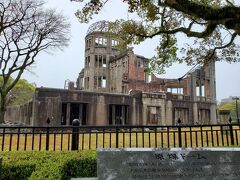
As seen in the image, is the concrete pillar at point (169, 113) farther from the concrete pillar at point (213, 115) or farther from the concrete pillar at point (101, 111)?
the concrete pillar at point (213, 115)

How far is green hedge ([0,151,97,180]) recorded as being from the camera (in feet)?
17.5

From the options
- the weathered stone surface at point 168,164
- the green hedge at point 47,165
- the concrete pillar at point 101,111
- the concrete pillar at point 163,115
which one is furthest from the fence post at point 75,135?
the concrete pillar at point 163,115

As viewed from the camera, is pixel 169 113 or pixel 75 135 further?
pixel 169 113

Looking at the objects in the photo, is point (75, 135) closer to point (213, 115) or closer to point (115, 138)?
point (115, 138)

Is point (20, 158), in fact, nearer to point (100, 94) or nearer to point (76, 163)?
point (76, 163)

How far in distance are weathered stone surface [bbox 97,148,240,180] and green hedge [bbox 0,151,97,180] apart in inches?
66.2

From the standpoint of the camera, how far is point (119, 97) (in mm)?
31672

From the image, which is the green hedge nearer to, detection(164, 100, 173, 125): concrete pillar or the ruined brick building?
the ruined brick building

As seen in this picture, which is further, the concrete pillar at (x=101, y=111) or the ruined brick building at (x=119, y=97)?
the concrete pillar at (x=101, y=111)

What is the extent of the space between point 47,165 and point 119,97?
26.1 meters

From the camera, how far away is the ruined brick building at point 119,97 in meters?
27.7

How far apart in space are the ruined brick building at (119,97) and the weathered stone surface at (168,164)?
1986 centimetres

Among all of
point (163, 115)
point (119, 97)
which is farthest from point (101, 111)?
point (163, 115)

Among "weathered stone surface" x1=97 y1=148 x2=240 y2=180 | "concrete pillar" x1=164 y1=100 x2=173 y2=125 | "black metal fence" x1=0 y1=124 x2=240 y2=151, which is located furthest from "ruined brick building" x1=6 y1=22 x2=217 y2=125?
"weathered stone surface" x1=97 y1=148 x2=240 y2=180
